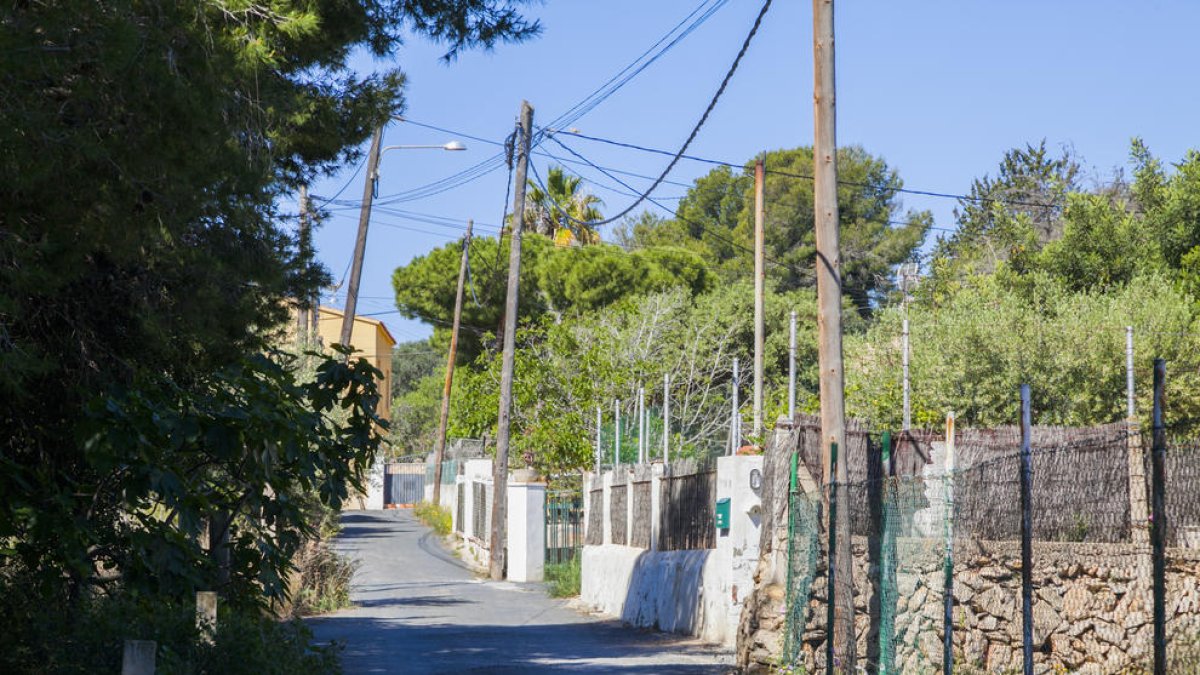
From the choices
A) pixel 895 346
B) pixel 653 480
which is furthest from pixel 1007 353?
pixel 653 480

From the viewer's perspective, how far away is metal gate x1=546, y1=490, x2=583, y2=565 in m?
30.3

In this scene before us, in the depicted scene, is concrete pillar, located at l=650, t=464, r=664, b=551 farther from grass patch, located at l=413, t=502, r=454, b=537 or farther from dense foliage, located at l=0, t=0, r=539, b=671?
grass patch, located at l=413, t=502, r=454, b=537

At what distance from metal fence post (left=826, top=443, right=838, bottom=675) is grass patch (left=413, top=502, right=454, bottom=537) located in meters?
33.4

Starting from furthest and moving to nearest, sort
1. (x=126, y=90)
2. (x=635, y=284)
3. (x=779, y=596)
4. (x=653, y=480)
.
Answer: (x=635, y=284) → (x=653, y=480) → (x=779, y=596) → (x=126, y=90)

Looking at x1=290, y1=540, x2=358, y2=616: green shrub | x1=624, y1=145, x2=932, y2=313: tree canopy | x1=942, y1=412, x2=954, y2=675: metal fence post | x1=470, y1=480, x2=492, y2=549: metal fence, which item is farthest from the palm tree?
x1=942, y1=412, x2=954, y2=675: metal fence post

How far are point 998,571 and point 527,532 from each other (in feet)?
64.0

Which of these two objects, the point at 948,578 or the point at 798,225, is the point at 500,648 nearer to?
the point at 948,578

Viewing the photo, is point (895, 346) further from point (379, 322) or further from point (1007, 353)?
point (379, 322)

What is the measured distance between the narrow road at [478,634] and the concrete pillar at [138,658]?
20.7 ft

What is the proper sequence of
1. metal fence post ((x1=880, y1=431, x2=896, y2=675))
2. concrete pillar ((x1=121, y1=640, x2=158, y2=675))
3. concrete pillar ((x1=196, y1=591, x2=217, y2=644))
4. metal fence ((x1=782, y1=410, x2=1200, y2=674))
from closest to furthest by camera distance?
concrete pillar ((x1=121, y1=640, x2=158, y2=675))
concrete pillar ((x1=196, y1=591, x2=217, y2=644))
metal fence ((x1=782, y1=410, x2=1200, y2=674))
metal fence post ((x1=880, y1=431, x2=896, y2=675))

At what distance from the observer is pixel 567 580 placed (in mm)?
26750

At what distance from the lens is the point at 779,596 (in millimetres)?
13664

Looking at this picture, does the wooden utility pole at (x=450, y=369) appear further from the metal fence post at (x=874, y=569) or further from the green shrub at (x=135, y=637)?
the green shrub at (x=135, y=637)

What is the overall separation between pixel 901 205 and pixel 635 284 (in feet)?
55.6
